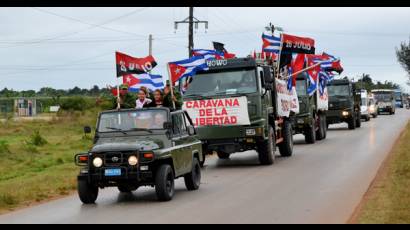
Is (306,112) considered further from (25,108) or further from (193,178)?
(25,108)

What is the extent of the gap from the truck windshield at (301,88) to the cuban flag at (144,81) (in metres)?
8.66

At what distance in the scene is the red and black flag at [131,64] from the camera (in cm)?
1836

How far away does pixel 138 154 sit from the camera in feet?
39.5

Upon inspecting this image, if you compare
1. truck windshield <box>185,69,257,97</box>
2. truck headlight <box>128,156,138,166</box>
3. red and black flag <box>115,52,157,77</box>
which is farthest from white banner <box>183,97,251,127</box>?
truck headlight <box>128,156,138,166</box>

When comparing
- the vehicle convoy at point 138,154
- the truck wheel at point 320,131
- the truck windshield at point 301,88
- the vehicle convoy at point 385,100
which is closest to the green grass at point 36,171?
the vehicle convoy at point 138,154

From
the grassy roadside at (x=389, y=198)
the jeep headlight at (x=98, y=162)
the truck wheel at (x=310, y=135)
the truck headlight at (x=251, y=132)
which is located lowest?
the grassy roadside at (x=389, y=198)

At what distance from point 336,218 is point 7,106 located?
73554mm

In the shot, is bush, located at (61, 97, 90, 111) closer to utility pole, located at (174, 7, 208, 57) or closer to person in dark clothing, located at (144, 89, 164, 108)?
utility pole, located at (174, 7, 208, 57)

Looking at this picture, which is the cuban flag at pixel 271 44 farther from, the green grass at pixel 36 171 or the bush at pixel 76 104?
the bush at pixel 76 104

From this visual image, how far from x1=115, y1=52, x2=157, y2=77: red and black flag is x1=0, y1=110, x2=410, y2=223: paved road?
337 cm

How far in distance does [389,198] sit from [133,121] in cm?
490

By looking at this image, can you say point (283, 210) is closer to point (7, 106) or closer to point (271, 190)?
point (271, 190)

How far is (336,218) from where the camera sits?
1010 centimetres
